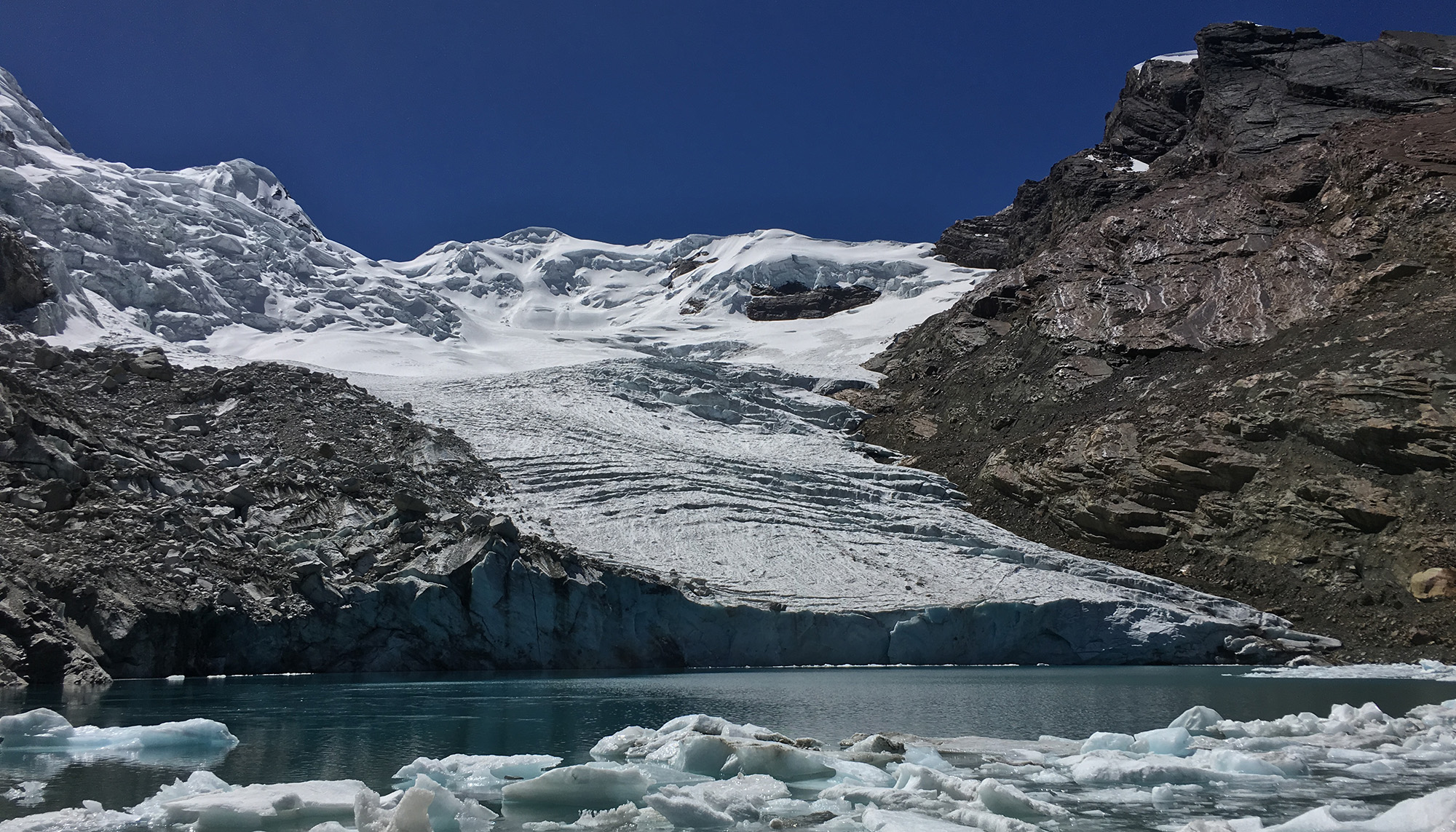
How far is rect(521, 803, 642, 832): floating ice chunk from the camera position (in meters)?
7.67

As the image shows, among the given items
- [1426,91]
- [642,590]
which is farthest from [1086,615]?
[1426,91]

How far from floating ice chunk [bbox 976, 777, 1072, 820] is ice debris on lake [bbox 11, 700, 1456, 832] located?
1cm

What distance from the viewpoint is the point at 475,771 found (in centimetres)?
955

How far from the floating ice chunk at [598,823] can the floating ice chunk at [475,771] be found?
53.0 inches

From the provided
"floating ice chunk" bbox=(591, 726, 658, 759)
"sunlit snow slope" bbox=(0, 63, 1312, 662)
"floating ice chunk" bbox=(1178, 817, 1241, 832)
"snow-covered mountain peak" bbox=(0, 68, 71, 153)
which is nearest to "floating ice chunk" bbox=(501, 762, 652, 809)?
"floating ice chunk" bbox=(591, 726, 658, 759)

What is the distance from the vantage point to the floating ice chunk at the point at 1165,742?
10.7 m

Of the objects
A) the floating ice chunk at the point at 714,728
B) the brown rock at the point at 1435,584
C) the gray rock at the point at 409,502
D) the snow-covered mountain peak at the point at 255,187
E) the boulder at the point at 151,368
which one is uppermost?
the snow-covered mountain peak at the point at 255,187

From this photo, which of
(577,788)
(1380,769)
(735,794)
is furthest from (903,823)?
(1380,769)

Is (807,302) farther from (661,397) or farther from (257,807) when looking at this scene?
(257,807)

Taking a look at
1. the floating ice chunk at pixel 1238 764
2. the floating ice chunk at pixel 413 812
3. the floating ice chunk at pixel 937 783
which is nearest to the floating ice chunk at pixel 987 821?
the floating ice chunk at pixel 937 783

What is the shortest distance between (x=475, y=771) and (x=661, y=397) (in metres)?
34.5

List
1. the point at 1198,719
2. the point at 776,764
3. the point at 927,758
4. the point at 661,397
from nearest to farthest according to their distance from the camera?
the point at 776,764 < the point at 927,758 < the point at 1198,719 < the point at 661,397

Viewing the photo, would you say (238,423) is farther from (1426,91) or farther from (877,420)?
(1426,91)

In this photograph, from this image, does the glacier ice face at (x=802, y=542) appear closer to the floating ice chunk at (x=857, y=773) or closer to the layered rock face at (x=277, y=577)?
the layered rock face at (x=277, y=577)
